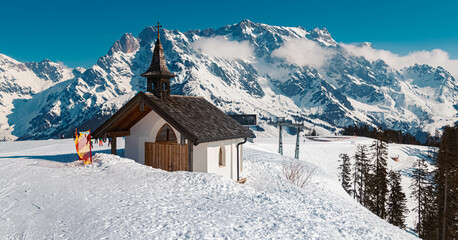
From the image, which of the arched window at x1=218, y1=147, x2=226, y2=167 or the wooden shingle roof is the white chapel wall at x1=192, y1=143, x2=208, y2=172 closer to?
the wooden shingle roof

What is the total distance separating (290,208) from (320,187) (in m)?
10.1

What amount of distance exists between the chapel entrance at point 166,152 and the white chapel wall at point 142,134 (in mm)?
295

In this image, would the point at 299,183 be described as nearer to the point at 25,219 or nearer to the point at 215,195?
the point at 215,195

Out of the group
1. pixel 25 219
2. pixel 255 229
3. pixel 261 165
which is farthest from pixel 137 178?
pixel 261 165

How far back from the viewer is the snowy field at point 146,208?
32.1 feet

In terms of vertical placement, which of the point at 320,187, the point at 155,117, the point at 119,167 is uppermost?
the point at 155,117

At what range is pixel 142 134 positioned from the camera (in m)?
19.8

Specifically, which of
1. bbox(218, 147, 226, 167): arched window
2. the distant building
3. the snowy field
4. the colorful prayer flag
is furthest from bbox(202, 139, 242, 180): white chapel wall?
the colorful prayer flag

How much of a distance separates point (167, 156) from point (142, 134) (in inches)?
93.0

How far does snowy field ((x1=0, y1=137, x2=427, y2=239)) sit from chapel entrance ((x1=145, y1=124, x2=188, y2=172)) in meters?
2.07

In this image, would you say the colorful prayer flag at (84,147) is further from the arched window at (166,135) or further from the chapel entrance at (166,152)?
the arched window at (166,135)

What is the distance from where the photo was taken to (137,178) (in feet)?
48.5

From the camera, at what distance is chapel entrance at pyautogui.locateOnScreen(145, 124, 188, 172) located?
18422mm

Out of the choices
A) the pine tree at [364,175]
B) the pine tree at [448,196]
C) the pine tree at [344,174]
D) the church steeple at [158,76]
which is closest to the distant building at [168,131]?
the church steeple at [158,76]
